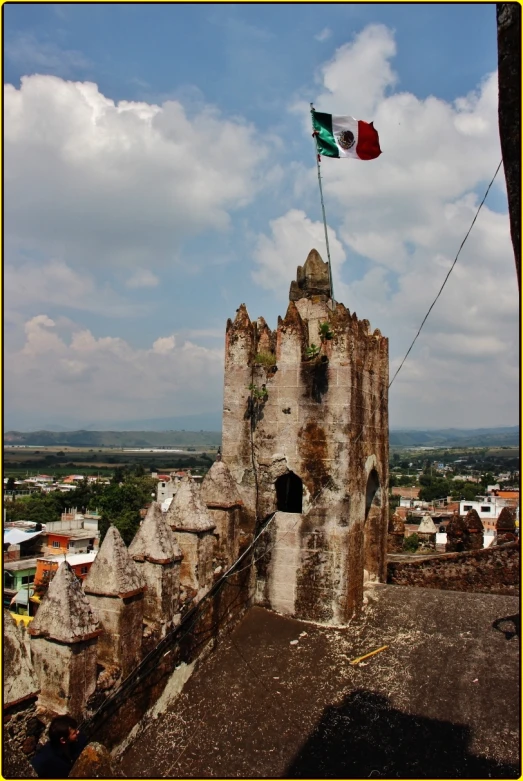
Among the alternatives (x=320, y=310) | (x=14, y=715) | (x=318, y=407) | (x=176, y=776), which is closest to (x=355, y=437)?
(x=318, y=407)

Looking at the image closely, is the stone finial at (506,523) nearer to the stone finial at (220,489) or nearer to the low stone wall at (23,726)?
the stone finial at (220,489)

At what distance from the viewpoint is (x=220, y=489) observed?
33.4 feet

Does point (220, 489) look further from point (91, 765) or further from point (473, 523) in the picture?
point (473, 523)

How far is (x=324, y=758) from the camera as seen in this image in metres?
6.94

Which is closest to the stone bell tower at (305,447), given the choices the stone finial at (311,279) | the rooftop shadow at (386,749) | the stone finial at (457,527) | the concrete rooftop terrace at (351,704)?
the concrete rooftop terrace at (351,704)

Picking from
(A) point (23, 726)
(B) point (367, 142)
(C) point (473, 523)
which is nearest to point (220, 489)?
(A) point (23, 726)

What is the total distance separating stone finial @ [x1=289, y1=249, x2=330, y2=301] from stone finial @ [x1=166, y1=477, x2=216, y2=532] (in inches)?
183

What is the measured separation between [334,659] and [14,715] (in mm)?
4696

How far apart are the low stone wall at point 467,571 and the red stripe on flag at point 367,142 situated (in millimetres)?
9672

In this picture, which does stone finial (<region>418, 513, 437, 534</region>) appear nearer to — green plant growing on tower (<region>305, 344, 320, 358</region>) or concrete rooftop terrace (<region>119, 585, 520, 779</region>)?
concrete rooftop terrace (<region>119, 585, 520, 779</region>)

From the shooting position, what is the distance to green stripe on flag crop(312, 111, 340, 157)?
12.0 metres

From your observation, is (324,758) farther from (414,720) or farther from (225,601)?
(225,601)

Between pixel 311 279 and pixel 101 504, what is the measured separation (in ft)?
246

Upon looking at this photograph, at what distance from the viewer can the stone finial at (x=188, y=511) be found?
9305 mm
